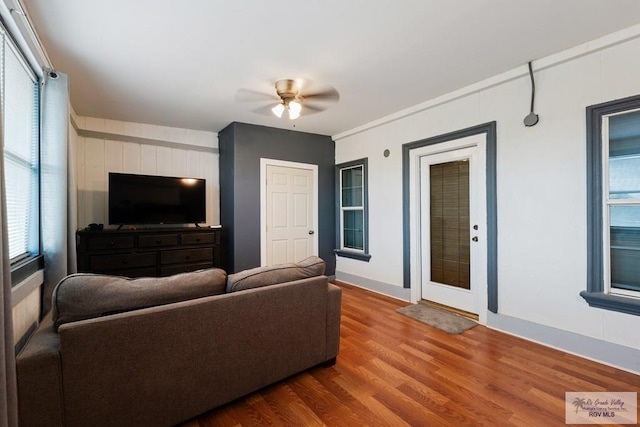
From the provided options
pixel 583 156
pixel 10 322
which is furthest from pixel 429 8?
pixel 10 322

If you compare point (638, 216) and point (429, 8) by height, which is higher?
point (429, 8)

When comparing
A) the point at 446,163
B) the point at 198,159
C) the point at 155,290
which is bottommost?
the point at 155,290

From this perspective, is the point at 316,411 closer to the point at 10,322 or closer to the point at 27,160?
the point at 10,322

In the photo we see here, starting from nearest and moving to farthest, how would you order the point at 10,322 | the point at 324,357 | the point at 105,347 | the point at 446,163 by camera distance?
the point at 10,322 < the point at 105,347 < the point at 324,357 < the point at 446,163

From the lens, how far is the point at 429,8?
1842 mm

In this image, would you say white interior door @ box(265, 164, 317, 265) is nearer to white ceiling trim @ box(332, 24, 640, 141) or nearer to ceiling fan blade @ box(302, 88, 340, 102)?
ceiling fan blade @ box(302, 88, 340, 102)

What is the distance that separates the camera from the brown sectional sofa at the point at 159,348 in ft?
3.97

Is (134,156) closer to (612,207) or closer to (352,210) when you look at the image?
(352,210)

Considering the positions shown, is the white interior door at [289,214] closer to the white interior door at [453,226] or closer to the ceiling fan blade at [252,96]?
the ceiling fan blade at [252,96]

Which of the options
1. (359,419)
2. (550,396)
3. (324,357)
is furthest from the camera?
(324,357)

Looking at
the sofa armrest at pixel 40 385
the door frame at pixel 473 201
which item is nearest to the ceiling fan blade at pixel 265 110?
the door frame at pixel 473 201

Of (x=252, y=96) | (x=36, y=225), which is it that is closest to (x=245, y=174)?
(x=252, y=96)

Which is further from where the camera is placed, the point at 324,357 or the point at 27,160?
the point at 324,357

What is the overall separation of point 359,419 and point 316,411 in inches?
10.2
